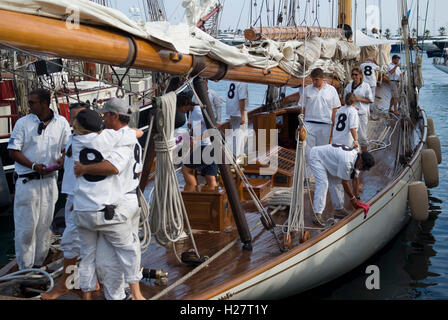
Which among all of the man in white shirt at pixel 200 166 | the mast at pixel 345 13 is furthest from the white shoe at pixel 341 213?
the mast at pixel 345 13

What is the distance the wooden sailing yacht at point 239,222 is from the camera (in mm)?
3844

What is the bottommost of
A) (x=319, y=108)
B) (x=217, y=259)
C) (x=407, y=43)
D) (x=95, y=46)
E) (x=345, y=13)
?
(x=217, y=259)

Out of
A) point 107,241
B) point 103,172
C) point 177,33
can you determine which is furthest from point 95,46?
point 107,241

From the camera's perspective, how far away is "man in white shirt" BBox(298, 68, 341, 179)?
729 cm

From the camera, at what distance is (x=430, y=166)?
9516 mm

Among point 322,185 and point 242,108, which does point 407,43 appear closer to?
point 242,108

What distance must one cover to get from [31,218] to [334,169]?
10.4ft

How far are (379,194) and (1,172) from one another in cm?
669

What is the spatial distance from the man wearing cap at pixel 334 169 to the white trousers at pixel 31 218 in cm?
276

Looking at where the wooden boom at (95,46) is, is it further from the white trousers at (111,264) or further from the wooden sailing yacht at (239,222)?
the white trousers at (111,264)

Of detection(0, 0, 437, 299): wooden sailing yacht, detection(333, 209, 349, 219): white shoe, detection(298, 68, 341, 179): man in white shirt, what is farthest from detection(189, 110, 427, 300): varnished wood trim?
detection(298, 68, 341, 179): man in white shirt

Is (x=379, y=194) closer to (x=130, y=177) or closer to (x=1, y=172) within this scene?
(x=130, y=177)

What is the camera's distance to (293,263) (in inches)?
212

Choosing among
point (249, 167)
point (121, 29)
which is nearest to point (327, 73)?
point (249, 167)
